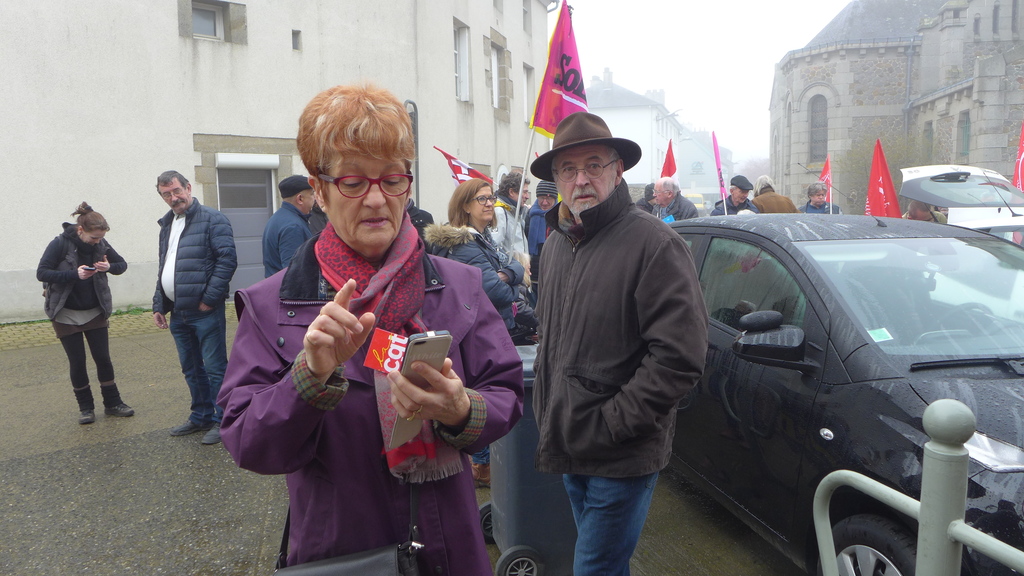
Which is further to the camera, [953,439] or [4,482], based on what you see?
[4,482]

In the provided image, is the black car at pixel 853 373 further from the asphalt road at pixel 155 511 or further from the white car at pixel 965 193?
the white car at pixel 965 193

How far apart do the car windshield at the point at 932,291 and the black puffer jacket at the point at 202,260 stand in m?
3.89

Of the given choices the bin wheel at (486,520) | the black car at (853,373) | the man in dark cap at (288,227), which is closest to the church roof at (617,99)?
the man in dark cap at (288,227)

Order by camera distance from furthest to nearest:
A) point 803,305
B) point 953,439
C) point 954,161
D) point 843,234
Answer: point 954,161, point 843,234, point 803,305, point 953,439

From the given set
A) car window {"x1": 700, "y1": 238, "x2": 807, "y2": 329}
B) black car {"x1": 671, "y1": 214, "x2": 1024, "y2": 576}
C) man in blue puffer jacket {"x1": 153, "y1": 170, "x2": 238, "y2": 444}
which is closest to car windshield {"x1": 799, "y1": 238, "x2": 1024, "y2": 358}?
black car {"x1": 671, "y1": 214, "x2": 1024, "y2": 576}

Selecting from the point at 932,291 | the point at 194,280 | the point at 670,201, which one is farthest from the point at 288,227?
the point at 670,201

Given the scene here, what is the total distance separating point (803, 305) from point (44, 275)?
5.31 meters

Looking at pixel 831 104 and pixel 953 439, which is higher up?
pixel 831 104

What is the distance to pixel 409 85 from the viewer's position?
14.3m

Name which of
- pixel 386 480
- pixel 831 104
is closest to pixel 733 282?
pixel 386 480

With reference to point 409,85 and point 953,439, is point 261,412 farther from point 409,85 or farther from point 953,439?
point 409,85

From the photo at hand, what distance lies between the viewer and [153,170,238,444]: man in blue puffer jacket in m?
5.17

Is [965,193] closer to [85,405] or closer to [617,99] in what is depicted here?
[85,405]

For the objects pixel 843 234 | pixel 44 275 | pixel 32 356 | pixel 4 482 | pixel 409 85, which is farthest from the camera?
pixel 409 85
